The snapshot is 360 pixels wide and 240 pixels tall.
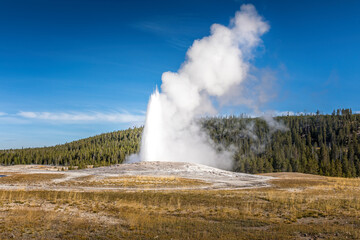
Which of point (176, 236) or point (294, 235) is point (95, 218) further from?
point (294, 235)

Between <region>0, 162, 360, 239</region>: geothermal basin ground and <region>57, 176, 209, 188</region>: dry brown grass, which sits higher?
<region>0, 162, 360, 239</region>: geothermal basin ground

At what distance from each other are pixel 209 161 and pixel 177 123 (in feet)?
134

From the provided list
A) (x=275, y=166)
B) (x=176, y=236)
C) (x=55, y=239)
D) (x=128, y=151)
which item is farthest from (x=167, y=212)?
(x=128, y=151)

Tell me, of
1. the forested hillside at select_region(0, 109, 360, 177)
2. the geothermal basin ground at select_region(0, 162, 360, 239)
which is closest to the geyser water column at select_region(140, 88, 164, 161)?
the forested hillside at select_region(0, 109, 360, 177)

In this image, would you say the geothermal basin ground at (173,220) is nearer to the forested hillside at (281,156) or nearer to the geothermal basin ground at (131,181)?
the geothermal basin ground at (131,181)

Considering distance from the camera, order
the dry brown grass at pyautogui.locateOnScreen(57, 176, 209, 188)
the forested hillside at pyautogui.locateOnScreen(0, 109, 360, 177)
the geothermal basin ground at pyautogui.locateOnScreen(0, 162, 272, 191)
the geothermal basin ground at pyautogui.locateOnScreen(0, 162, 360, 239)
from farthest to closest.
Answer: the forested hillside at pyautogui.locateOnScreen(0, 109, 360, 177) → the dry brown grass at pyautogui.locateOnScreen(57, 176, 209, 188) → the geothermal basin ground at pyautogui.locateOnScreen(0, 162, 272, 191) → the geothermal basin ground at pyautogui.locateOnScreen(0, 162, 360, 239)

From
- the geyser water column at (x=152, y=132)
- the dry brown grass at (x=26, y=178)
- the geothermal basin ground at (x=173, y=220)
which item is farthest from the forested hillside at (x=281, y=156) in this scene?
the geothermal basin ground at (x=173, y=220)

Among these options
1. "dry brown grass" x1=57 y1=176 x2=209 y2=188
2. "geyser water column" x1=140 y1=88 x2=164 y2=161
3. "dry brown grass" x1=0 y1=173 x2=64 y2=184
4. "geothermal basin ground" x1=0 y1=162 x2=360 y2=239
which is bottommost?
"dry brown grass" x1=0 y1=173 x2=64 y2=184

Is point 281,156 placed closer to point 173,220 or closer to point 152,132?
point 152,132

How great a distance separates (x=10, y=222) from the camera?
15.7 m

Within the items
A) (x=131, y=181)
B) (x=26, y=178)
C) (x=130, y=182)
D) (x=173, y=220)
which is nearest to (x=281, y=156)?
(x=131, y=181)

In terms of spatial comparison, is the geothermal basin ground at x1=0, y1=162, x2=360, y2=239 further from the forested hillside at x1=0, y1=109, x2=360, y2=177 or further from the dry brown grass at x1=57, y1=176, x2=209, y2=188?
the forested hillside at x1=0, y1=109, x2=360, y2=177

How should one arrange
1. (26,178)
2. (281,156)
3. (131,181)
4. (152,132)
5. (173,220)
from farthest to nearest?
(281,156)
(152,132)
(26,178)
(131,181)
(173,220)

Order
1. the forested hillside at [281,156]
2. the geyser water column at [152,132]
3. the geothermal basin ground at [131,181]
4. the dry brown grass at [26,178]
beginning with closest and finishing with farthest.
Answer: the geothermal basin ground at [131,181], the dry brown grass at [26,178], the geyser water column at [152,132], the forested hillside at [281,156]
